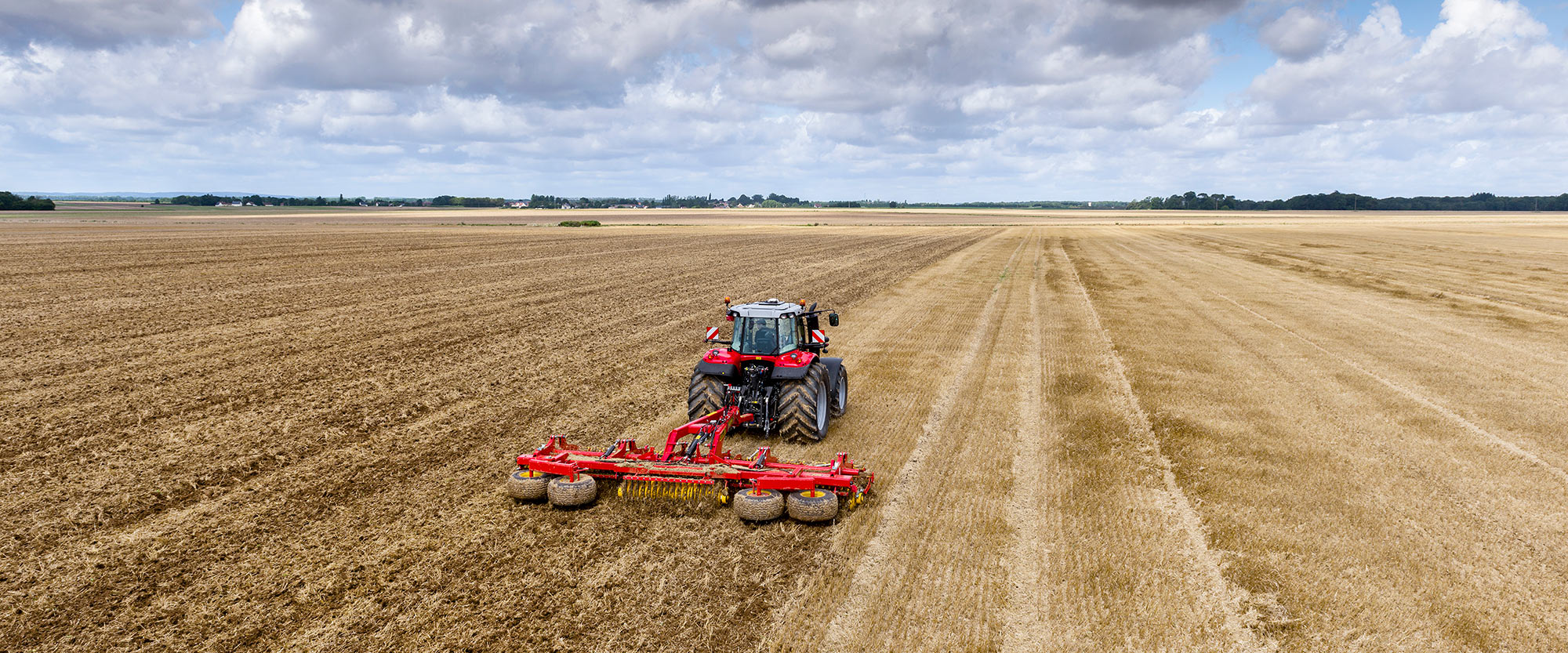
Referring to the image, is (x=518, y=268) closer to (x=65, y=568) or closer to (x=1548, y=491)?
(x=65, y=568)

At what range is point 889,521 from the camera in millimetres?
7281

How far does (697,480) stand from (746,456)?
1708 mm

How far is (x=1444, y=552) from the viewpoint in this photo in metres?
6.71

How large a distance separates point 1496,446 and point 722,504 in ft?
31.8

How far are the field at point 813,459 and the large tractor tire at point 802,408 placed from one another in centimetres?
27

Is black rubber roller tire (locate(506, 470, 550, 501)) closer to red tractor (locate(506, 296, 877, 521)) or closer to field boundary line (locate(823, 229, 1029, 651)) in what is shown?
red tractor (locate(506, 296, 877, 521))

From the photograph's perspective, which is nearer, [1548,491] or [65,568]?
[65,568]

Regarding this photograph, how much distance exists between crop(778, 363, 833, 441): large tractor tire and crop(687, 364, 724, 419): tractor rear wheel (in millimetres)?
726

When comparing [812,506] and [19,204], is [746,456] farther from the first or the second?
[19,204]

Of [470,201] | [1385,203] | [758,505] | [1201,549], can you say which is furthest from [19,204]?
[1385,203]

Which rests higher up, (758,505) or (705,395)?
(705,395)

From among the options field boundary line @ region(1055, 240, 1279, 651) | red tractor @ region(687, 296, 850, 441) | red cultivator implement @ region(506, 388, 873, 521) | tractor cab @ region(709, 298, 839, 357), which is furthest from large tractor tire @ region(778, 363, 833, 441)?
field boundary line @ region(1055, 240, 1279, 651)

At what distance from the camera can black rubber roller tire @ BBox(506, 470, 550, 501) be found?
732 centimetres

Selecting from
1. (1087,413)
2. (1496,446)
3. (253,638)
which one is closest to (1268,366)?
(1496,446)
